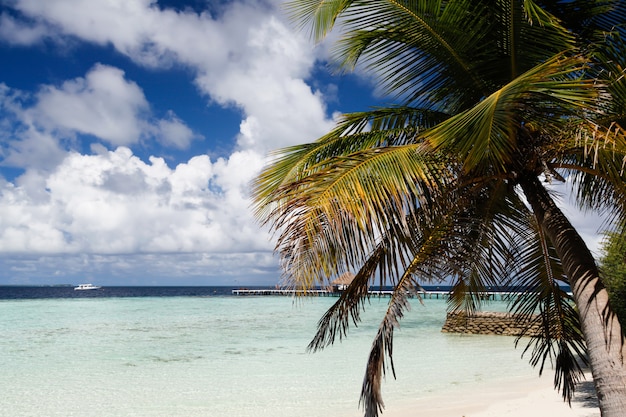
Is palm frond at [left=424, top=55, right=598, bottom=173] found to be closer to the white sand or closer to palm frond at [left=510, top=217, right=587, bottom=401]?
palm frond at [left=510, top=217, right=587, bottom=401]

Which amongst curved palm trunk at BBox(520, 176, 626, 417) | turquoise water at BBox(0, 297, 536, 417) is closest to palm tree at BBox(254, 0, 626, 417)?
curved palm trunk at BBox(520, 176, 626, 417)

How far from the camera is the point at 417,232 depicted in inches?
196

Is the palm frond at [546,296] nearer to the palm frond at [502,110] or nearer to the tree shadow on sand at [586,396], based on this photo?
the palm frond at [502,110]

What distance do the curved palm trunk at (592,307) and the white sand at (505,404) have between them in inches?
227

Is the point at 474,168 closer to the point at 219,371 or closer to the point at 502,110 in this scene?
the point at 502,110

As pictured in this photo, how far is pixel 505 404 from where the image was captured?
10.5 metres

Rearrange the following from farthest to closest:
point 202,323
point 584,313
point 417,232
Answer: point 202,323 < point 417,232 < point 584,313

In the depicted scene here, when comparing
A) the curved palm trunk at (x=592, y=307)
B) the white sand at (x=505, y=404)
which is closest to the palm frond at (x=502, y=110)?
the curved palm trunk at (x=592, y=307)

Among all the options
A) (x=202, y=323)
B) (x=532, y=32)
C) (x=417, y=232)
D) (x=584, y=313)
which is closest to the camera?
A: (x=584, y=313)

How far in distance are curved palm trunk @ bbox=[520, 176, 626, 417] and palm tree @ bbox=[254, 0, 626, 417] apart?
0.01 m

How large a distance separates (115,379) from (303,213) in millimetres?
12949

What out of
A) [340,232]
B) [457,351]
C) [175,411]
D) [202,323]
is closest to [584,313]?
[340,232]

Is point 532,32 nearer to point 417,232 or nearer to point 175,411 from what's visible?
point 417,232

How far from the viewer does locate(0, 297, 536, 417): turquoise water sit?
36.6 ft
